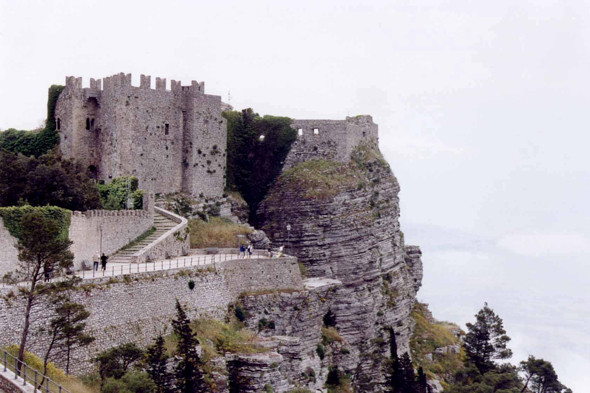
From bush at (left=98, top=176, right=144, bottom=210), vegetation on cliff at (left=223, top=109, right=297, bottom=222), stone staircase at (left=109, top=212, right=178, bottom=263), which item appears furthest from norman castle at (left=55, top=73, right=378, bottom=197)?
stone staircase at (left=109, top=212, right=178, bottom=263)

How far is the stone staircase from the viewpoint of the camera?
55.2 m

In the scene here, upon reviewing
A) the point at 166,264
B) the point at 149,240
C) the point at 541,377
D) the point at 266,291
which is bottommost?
the point at 541,377

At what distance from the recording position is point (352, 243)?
68.7 m

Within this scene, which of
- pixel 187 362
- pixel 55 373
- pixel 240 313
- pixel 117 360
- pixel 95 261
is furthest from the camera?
pixel 240 313

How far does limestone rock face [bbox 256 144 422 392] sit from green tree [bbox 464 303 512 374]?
5.50 m

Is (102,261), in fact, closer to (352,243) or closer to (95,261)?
(95,261)

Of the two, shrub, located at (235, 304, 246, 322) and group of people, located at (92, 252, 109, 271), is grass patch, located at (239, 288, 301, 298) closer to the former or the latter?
shrub, located at (235, 304, 246, 322)

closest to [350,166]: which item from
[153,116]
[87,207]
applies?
[153,116]

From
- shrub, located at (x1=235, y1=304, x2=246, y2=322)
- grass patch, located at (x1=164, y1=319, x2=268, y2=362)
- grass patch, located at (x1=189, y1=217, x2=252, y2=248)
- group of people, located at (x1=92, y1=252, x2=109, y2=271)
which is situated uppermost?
grass patch, located at (x1=189, y1=217, x2=252, y2=248)

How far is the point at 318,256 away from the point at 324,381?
34.1ft

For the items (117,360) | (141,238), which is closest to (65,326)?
(117,360)

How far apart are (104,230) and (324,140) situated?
23.3 metres

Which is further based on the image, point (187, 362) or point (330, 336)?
point (330, 336)

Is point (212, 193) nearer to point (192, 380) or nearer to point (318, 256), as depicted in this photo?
point (318, 256)
